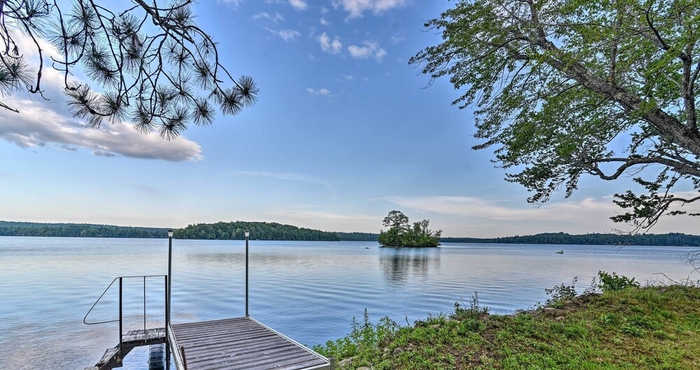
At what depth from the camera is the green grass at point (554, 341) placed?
4035mm

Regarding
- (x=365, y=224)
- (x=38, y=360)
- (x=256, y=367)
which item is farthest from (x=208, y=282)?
(x=365, y=224)

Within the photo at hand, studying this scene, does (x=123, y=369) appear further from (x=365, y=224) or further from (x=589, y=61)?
(x=365, y=224)

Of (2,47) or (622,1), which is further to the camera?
(622,1)

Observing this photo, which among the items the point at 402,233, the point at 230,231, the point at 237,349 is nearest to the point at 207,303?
the point at 237,349

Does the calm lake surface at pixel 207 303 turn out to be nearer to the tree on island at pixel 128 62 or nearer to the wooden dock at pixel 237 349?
the wooden dock at pixel 237 349

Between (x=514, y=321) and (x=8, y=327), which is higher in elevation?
(x=514, y=321)

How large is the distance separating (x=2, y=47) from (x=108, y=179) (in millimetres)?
25049

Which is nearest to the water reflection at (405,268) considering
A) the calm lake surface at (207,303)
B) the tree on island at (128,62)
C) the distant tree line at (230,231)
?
the calm lake surface at (207,303)

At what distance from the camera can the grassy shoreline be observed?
4.04 meters

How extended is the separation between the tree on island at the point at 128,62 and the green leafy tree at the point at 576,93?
5.22 m

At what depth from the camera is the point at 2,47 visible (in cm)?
222

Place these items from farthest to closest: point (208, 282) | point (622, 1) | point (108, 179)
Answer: point (108, 179), point (208, 282), point (622, 1)

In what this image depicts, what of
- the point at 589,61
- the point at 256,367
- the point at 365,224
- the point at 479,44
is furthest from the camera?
the point at 365,224

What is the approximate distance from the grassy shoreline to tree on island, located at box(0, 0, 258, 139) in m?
3.50
